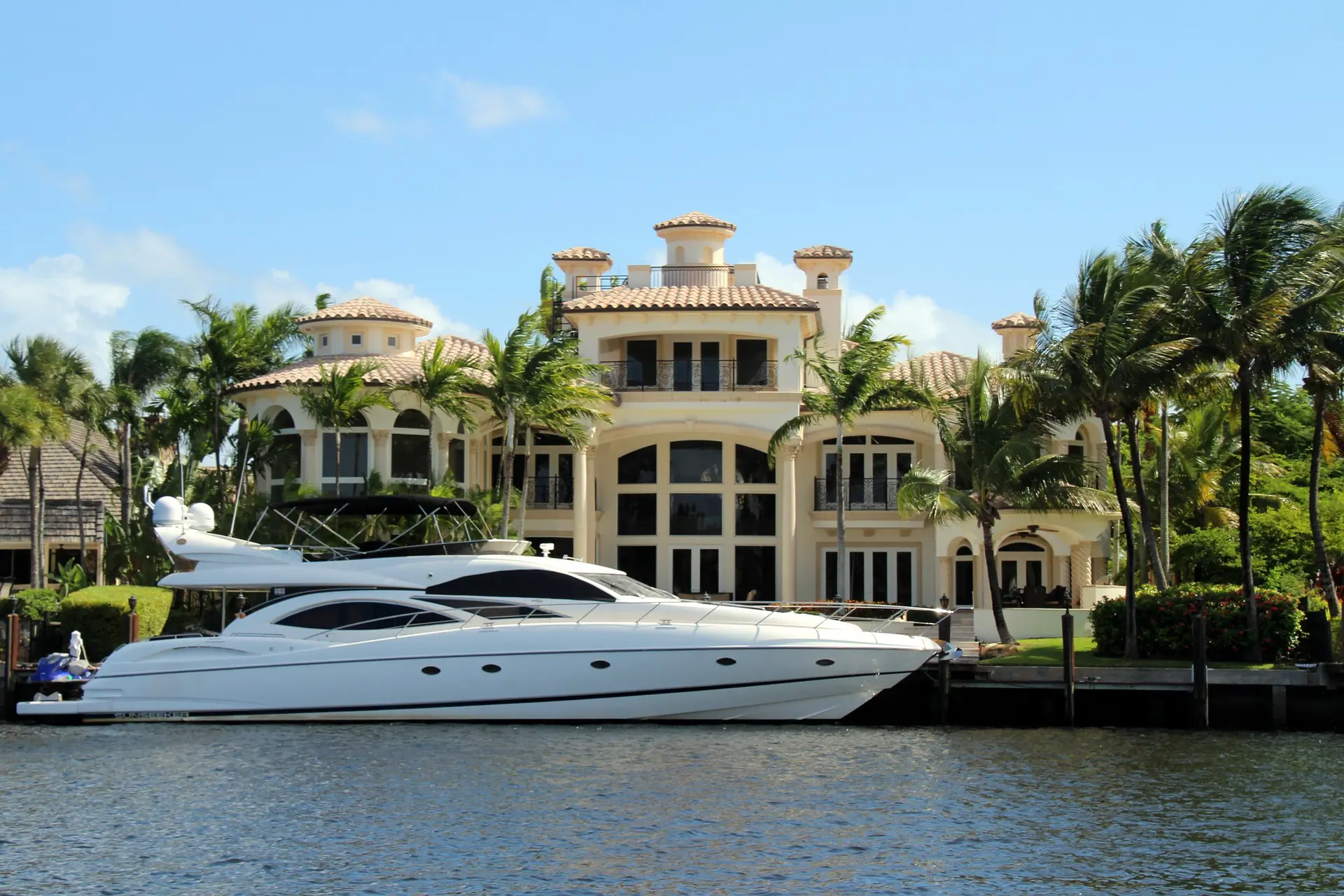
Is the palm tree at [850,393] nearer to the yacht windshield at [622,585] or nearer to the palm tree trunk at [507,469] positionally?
the palm tree trunk at [507,469]

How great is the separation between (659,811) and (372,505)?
11.4m

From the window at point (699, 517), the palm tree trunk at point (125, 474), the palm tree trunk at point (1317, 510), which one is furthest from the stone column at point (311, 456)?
the palm tree trunk at point (1317, 510)

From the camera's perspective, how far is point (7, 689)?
99.8ft

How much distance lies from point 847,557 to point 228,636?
2101 centimetres

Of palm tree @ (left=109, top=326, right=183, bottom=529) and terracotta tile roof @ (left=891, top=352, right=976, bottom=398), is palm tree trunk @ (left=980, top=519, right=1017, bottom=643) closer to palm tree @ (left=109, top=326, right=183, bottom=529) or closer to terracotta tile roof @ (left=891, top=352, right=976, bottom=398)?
terracotta tile roof @ (left=891, top=352, right=976, bottom=398)

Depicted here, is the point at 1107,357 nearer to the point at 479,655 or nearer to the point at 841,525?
the point at 841,525

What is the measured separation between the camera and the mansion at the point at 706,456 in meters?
41.9

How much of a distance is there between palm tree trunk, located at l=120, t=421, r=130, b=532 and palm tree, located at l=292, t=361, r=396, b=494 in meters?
7.22

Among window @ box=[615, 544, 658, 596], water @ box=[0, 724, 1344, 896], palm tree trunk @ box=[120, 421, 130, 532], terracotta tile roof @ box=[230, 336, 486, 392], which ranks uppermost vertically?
terracotta tile roof @ box=[230, 336, 486, 392]

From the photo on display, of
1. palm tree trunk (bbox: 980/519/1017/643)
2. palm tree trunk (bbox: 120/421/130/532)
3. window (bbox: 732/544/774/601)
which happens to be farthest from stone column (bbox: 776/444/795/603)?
palm tree trunk (bbox: 120/421/130/532)

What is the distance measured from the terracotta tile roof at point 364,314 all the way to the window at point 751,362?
28.5 feet

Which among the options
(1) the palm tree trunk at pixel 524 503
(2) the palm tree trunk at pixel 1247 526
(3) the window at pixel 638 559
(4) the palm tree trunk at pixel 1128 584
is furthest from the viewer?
(3) the window at pixel 638 559

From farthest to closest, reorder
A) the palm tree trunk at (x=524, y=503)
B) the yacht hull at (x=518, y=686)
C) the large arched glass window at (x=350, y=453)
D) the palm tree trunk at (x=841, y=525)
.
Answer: the palm tree trunk at (x=524, y=503)
the large arched glass window at (x=350, y=453)
the palm tree trunk at (x=841, y=525)
the yacht hull at (x=518, y=686)

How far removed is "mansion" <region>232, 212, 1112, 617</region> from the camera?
137 feet
